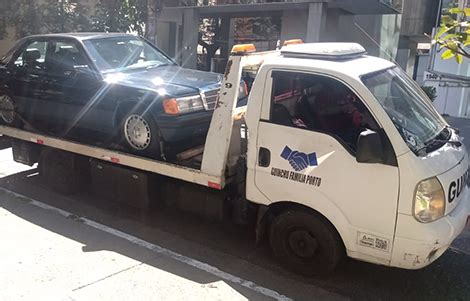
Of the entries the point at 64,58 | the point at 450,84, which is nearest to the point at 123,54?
the point at 64,58

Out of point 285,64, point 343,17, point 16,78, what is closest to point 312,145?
point 285,64

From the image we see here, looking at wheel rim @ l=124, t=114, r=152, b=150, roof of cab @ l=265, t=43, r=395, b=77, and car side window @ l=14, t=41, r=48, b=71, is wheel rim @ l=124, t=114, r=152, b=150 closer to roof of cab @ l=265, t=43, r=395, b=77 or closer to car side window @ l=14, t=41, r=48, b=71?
roof of cab @ l=265, t=43, r=395, b=77

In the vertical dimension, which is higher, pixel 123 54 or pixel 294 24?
pixel 294 24

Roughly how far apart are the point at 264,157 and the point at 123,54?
296 cm

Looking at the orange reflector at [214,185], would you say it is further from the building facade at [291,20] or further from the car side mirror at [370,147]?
the building facade at [291,20]

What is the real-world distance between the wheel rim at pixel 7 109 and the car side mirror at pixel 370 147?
17.1 ft

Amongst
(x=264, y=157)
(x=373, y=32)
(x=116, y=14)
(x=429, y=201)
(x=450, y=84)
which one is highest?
(x=373, y=32)

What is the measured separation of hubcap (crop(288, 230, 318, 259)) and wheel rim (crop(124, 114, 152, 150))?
6.34 ft

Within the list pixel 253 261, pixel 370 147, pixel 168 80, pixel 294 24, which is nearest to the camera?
pixel 370 147

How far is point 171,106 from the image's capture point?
4836 mm

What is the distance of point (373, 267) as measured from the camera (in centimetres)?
441

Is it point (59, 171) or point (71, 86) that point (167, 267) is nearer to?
point (59, 171)

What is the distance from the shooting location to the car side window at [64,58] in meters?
5.84

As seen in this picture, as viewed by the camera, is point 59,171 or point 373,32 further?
point 373,32
